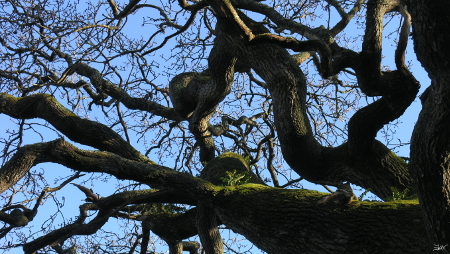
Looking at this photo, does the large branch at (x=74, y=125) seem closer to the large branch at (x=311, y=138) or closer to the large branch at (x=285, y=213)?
the large branch at (x=285, y=213)

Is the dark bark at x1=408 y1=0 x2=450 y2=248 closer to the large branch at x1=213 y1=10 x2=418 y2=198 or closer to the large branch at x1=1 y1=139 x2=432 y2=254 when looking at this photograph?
the large branch at x1=1 y1=139 x2=432 y2=254

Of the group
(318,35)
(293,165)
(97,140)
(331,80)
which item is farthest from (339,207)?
(331,80)

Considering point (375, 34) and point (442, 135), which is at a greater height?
point (375, 34)

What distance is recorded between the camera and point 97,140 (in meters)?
5.72

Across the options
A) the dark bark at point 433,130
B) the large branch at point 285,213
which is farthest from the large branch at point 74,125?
the dark bark at point 433,130

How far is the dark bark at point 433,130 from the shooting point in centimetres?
252

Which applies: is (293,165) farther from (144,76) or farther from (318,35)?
(144,76)

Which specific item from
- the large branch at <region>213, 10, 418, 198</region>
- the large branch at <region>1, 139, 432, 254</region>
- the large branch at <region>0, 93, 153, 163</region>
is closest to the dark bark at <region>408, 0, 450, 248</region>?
the large branch at <region>1, 139, 432, 254</region>

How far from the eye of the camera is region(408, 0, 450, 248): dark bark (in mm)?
2521

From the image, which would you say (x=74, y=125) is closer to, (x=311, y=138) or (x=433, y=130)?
(x=311, y=138)

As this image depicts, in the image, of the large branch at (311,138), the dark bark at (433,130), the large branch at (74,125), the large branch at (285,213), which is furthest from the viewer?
the large branch at (74,125)

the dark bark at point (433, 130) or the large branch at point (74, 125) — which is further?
the large branch at point (74, 125)

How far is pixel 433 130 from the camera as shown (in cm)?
283

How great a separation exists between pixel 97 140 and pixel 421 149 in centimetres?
407
